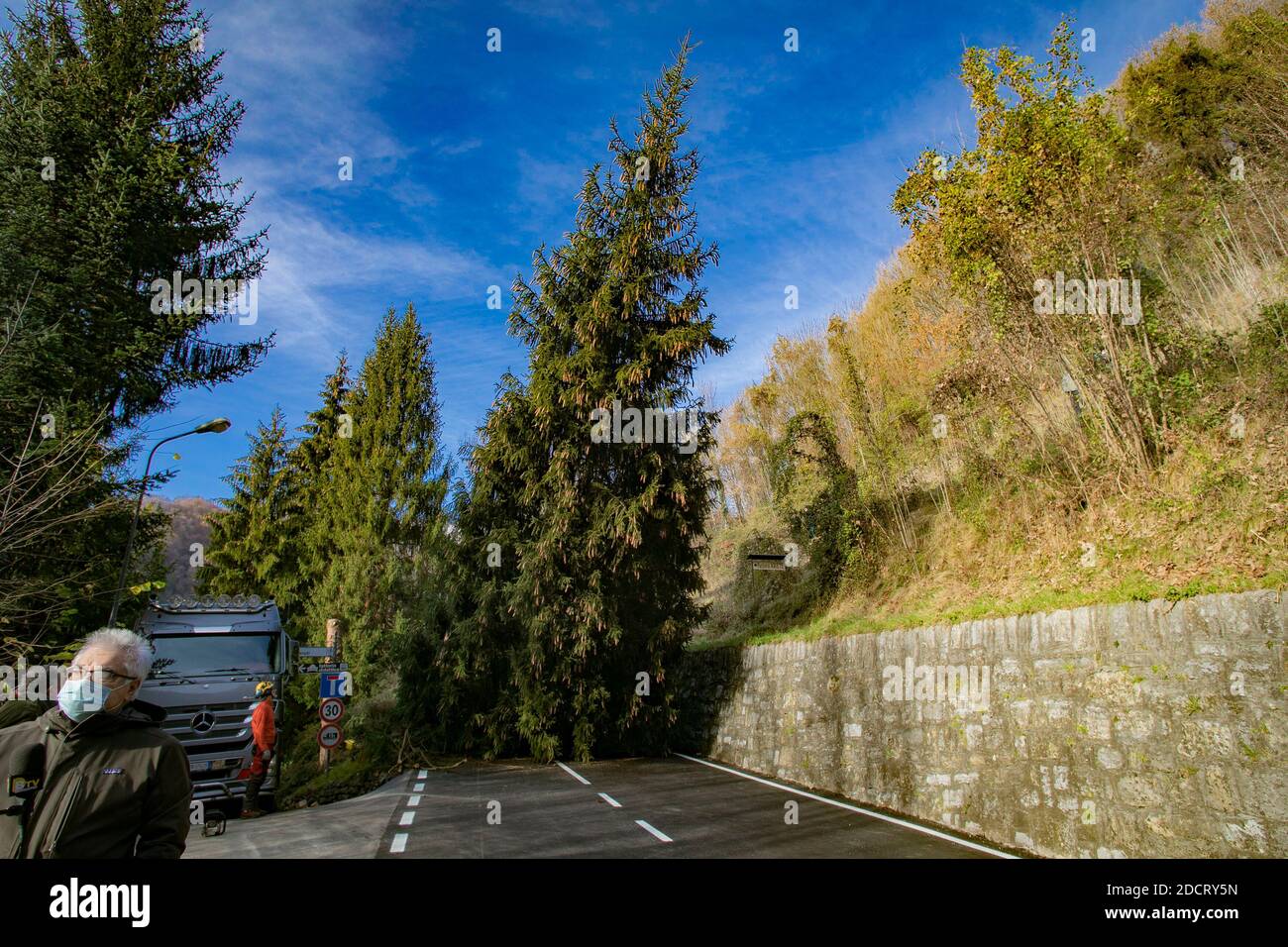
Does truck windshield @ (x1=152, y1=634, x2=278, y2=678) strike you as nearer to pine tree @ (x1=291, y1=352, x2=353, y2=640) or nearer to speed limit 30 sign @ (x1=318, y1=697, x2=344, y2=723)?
speed limit 30 sign @ (x1=318, y1=697, x2=344, y2=723)

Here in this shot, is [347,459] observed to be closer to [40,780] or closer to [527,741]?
[527,741]

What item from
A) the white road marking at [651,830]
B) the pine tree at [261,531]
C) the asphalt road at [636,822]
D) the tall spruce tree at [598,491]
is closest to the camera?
the asphalt road at [636,822]

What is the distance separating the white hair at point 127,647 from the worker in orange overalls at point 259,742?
895cm

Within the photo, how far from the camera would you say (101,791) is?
8.77ft

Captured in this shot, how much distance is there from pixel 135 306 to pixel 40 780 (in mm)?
15541

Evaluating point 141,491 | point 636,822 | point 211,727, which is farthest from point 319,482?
point 636,822

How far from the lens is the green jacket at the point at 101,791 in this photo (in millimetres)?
2619

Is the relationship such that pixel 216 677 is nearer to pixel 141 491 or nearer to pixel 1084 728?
pixel 141 491

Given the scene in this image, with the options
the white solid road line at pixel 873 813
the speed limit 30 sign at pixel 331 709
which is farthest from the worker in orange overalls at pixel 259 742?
the white solid road line at pixel 873 813

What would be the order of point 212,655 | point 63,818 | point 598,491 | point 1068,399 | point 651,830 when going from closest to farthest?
1. point 63,818
2. point 651,830
3. point 1068,399
4. point 212,655
5. point 598,491

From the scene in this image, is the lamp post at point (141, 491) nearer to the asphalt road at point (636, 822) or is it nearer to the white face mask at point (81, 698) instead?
the asphalt road at point (636, 822)

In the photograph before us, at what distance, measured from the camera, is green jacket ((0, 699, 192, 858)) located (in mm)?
2619

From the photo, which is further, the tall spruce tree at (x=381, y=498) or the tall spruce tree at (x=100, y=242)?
the tall spruce tree at (x=381, y=498)

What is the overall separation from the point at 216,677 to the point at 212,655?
Result: 0.62 meters
